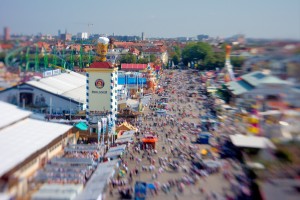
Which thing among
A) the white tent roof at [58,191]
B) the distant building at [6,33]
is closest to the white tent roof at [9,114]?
the distant building at [6,33]

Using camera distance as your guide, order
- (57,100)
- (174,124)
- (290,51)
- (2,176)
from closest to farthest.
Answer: (2,176) < (290,51) < (57,100) < (174,124)

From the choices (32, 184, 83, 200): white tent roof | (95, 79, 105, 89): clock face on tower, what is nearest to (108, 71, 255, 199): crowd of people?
(32, 184, 83, 200): white tent roof

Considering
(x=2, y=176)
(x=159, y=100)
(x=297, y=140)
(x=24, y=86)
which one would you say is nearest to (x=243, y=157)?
(x=297, y=140)

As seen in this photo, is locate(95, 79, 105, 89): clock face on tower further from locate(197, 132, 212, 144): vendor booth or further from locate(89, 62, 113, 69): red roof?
locate(197, 132, 212, 144): vendor booth

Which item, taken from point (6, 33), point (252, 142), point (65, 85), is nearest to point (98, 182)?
point (6, 33)

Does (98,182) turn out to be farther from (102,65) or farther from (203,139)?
(102,65)

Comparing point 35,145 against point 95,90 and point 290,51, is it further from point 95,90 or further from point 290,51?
point 290,51

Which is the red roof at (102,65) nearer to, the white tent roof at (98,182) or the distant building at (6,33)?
the white tent roof at (98,182)
